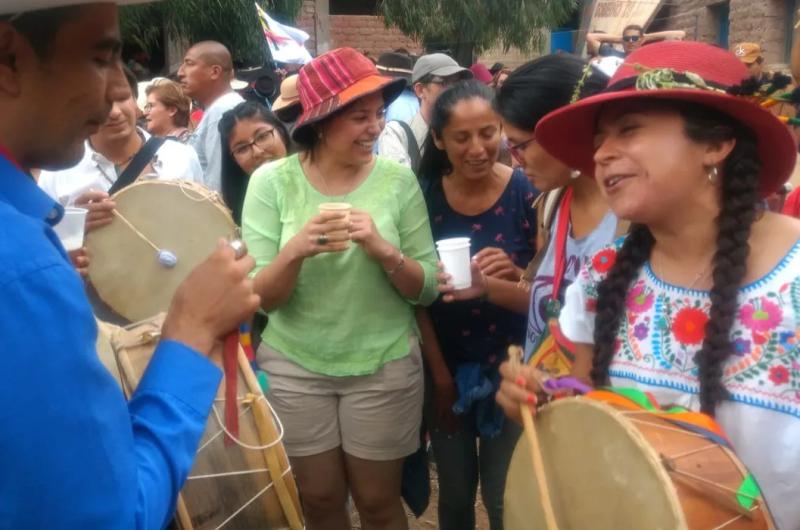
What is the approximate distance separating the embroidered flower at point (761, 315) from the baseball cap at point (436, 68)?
16.5 feet

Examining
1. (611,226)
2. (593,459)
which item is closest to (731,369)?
(593,459)

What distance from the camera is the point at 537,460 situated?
6.57 feet

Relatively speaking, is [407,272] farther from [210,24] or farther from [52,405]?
[210,24]

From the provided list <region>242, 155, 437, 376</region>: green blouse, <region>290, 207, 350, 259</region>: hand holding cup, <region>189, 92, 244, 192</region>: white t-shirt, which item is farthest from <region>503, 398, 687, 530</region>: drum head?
<region>189, 92, 244, 192</region>: white t-shirt

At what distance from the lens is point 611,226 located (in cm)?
286

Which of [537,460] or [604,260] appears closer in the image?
[537,460]

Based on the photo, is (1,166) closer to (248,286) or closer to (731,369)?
(248,286)

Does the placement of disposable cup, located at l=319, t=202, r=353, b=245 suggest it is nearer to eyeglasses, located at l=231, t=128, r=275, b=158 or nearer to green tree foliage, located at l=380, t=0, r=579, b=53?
eyeglasses, located at l=231, t=128, r=275, b=158

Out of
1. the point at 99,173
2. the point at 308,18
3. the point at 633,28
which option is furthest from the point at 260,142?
the point at 308,18

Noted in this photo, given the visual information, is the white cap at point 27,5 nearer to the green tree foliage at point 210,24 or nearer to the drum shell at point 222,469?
the drum shell at point 222,469

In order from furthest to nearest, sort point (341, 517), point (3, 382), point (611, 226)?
point (341, 517), point (611, 226), point (3, 382)

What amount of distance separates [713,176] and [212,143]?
392cm

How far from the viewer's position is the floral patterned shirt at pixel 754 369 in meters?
1.91

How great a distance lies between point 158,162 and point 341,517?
1.82m
